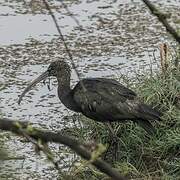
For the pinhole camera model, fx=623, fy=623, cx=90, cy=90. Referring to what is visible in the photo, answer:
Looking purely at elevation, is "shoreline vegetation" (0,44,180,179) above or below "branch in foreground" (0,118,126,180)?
below

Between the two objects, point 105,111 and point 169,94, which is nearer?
point 105,111

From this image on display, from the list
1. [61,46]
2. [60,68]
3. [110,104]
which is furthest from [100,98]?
[61,46]

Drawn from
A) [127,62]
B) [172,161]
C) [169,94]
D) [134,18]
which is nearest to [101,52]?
[127,62]

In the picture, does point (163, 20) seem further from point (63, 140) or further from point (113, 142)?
point (113, 142)

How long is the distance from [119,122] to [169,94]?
1.46 ft

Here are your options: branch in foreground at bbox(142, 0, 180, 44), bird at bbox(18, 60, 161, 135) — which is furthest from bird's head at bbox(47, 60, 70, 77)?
branch in foreground at bbox(142, 0, 180, 44)

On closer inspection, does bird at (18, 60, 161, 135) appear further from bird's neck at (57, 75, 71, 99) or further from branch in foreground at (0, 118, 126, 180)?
branch in foreground at (0, 118, 126, 180)

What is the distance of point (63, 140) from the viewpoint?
1.16 m

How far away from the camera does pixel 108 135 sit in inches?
182

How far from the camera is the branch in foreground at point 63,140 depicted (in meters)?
1.14

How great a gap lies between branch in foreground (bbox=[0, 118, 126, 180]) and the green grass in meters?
2.80

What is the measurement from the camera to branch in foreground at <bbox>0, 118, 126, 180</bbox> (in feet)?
3.73

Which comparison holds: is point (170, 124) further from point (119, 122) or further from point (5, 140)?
point (5, 140)

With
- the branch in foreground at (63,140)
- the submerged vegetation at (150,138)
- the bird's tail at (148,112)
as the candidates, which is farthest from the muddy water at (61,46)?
the branch in foreground at (63,140)
